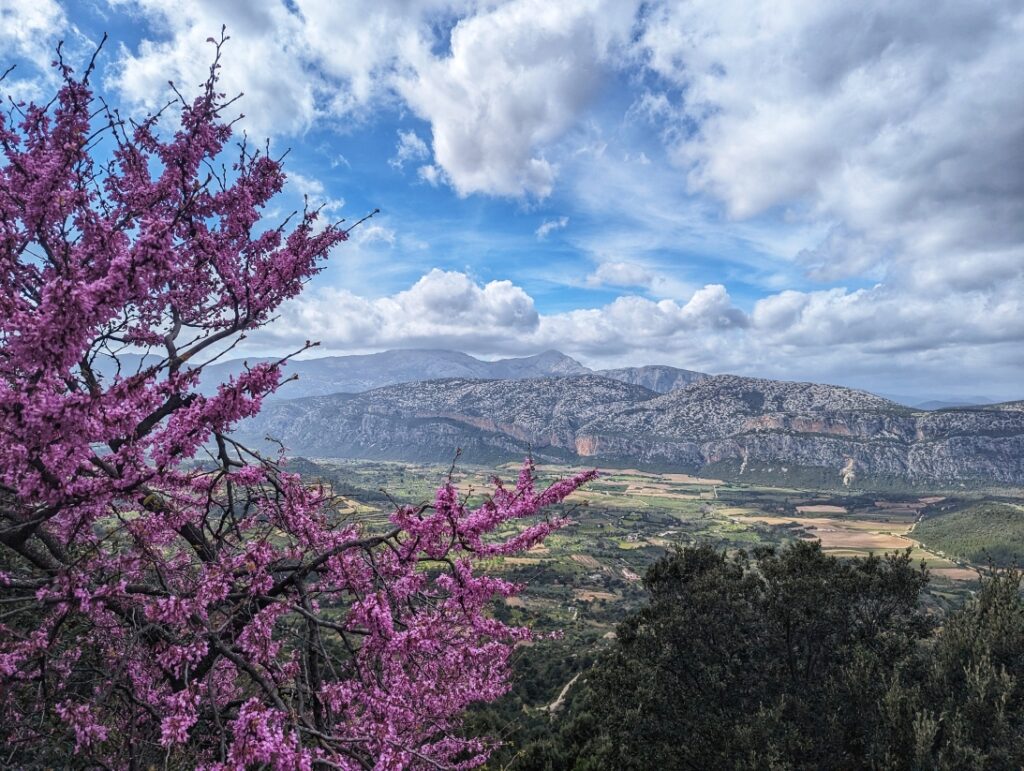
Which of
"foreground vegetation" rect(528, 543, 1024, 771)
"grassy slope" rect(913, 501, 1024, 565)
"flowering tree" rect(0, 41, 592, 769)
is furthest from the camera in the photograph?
"grassy slope" rect(913, 501, 1024, 565)

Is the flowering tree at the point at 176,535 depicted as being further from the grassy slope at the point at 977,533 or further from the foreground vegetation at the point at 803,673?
the grassy slope at the point at 977,533

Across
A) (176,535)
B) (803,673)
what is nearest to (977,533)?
(803,673)

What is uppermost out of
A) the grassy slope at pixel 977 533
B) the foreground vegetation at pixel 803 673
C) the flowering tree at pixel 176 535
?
the flowering tree at pixel 176 535

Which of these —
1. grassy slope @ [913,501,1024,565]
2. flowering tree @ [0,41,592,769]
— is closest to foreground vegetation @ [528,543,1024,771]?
flowering tree @ [0,41,592,769]

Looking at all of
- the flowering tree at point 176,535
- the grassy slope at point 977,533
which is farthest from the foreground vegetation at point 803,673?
the grassy slope at point 977,533

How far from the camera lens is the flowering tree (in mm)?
4680

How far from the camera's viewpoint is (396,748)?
548cm

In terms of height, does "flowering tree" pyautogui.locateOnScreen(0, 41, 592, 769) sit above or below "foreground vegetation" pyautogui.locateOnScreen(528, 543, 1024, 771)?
above

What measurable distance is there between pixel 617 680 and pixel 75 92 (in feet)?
74.9

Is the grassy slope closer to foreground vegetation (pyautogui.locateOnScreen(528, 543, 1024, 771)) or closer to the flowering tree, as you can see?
foreground vegetation (pyautogui.locateOnScreen(528, 543, 1024, 771))

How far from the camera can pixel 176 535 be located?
718 centimetres

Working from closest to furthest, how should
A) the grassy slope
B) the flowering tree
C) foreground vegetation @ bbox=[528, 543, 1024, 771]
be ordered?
the flowering tree
foreground vegetation @ bbox=[528, 543, 1024, 771]
the grassy slope

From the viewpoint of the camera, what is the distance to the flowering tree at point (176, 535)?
4680 millimetres

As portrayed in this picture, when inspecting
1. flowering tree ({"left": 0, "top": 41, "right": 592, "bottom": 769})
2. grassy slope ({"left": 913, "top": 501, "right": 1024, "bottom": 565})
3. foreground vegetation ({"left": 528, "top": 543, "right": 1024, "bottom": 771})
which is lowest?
grassy slope ({"left": 913, "top": 501, "right": 1024, "bottom": 565})
